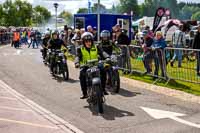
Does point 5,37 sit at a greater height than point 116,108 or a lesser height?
greater

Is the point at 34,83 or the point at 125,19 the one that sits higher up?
the point at 125,19

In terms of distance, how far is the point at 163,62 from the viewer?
14203mm

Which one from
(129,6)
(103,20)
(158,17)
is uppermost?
(129,6)

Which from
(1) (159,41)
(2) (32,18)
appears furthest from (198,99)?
Result: (2) (32,18)

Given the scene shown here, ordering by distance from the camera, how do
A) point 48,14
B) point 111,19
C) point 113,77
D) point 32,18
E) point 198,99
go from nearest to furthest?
point 198,99, point 113,77, point 111,19, point 32,18, point 48,14

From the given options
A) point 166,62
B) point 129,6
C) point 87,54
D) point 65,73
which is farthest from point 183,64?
point 129,6

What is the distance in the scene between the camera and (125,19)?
32.6 meters

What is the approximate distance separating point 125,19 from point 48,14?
72.2 metres

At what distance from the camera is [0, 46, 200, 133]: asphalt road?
28.2ft

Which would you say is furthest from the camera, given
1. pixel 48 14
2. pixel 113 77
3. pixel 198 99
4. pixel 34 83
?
pixel 48 14

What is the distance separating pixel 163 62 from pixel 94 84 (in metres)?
4.91

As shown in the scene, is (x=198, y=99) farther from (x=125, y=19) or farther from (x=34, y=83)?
(x=125, y=19)

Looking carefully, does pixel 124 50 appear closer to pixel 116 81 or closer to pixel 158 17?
pixel 116 81

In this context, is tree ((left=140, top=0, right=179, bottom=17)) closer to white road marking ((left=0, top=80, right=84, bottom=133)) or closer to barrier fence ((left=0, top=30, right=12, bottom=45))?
barrier fence ((left=0, top=30, right=12, bottom=45))
